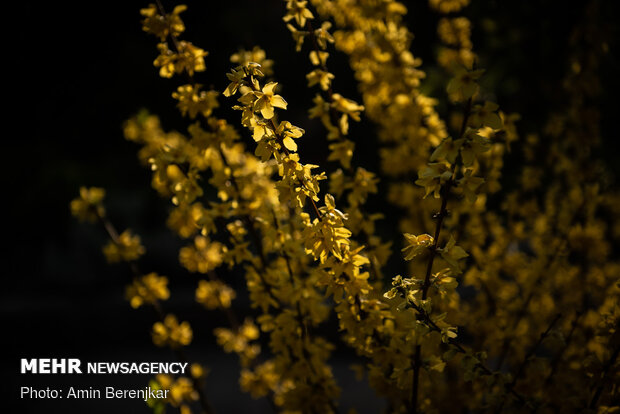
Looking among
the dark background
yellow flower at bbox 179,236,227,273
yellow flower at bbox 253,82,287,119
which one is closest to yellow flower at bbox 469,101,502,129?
yellow flower at bbox 253,82,287,119

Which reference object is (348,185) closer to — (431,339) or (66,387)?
(431,339)

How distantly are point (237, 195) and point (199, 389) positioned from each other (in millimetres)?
854

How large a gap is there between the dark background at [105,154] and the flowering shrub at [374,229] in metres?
1.05

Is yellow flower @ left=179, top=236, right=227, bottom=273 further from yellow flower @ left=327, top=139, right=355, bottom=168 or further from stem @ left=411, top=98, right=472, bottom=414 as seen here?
stem @ left=411, top=98, right=472, bottom=414

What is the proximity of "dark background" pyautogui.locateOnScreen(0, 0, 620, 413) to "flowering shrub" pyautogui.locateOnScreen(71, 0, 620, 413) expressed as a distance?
1.05 meters

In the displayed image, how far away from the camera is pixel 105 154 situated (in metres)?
4.37

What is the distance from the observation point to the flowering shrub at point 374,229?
899mm

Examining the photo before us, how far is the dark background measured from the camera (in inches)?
119

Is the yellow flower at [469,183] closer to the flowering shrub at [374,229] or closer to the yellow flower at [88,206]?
the flowering shrub at [374,229]

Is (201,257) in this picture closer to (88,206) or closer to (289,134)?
(88,206)

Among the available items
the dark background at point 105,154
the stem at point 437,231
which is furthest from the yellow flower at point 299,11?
the dark background at point 105,154

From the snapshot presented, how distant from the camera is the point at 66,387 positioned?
2.81 m

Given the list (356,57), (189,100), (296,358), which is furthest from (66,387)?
(356,57)

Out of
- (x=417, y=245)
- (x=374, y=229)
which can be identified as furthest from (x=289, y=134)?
(x=374, y=229)
